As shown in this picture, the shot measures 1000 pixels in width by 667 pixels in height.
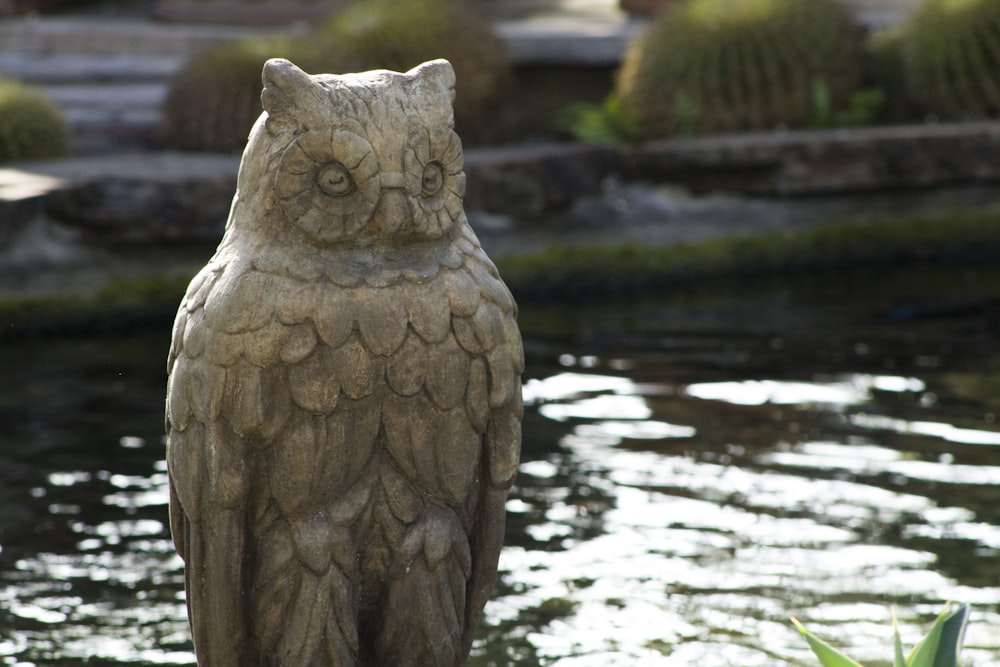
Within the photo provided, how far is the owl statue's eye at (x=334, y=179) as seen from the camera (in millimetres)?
2980

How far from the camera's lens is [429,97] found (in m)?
3.08

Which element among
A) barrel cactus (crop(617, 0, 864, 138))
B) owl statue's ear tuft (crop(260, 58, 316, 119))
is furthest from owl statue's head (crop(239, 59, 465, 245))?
barrel cactus (crop(617, 0, 864, 138))

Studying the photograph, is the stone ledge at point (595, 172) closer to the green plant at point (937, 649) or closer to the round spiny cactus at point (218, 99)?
the round spiny cactus at point (218, 99)

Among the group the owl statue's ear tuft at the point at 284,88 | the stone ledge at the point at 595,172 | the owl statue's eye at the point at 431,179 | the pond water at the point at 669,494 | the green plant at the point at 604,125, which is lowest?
the pond water at the point at 669,494

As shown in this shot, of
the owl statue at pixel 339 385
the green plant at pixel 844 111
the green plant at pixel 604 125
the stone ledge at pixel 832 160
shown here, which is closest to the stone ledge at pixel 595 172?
the stone ledge at pixel 832 160

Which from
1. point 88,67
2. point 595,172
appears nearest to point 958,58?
point 595,172

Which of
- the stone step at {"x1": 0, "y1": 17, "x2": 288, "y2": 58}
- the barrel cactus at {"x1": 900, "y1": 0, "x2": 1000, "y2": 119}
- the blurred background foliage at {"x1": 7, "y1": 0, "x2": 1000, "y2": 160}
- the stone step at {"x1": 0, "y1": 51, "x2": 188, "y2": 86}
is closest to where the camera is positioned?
the blurred background foliage at {"x1": 7, "y1": 0, "x2": 1000, "y2": 160}

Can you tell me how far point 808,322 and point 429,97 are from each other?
577cm

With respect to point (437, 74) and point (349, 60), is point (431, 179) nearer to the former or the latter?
point (437, 74)

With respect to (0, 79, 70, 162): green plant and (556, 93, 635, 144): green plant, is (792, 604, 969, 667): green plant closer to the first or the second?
(556, 93, 635, 144): green plant

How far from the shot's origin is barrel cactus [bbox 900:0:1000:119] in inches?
426

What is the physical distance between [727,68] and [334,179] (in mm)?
8174

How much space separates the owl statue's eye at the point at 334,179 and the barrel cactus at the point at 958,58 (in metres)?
8.86

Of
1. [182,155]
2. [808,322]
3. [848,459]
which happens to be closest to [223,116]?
[182,155]
